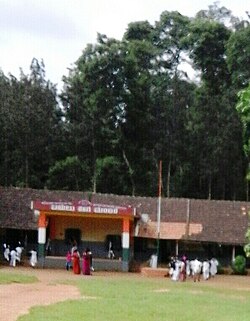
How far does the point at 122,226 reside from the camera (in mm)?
35250

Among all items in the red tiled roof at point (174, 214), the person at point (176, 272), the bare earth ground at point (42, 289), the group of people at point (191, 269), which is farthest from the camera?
the red tiled roof at point (174, 214)

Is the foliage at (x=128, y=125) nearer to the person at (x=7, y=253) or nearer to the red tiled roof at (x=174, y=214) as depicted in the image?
the red tiled roof at (x=174, y=214)

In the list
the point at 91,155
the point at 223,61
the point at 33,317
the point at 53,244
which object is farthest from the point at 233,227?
the point at 33,317

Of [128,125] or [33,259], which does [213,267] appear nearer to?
[33,259]

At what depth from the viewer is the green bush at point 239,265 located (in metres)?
33.2

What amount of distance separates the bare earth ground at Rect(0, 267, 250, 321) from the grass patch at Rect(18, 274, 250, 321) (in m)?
0.45

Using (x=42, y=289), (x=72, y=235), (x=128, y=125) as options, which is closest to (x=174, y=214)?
(x=72, y=235)

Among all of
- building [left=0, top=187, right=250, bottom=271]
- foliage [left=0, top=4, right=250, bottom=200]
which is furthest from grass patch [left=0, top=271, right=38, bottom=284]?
foliage [left=0, top=4, right=250, bottom=200]

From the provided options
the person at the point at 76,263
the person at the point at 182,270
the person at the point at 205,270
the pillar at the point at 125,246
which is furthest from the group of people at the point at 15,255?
the person at the point at 205,270

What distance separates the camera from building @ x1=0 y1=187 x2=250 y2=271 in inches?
1318

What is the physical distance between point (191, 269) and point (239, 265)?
2.85 meters

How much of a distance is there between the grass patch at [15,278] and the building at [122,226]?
236 inches

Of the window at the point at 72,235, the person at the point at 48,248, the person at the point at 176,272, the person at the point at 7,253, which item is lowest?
the person at the point at 176,272

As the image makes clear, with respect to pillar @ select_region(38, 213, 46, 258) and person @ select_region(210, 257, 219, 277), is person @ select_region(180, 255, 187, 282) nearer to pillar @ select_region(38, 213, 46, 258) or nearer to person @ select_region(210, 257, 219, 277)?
person @ select_region(210, 257, 219, 277)
